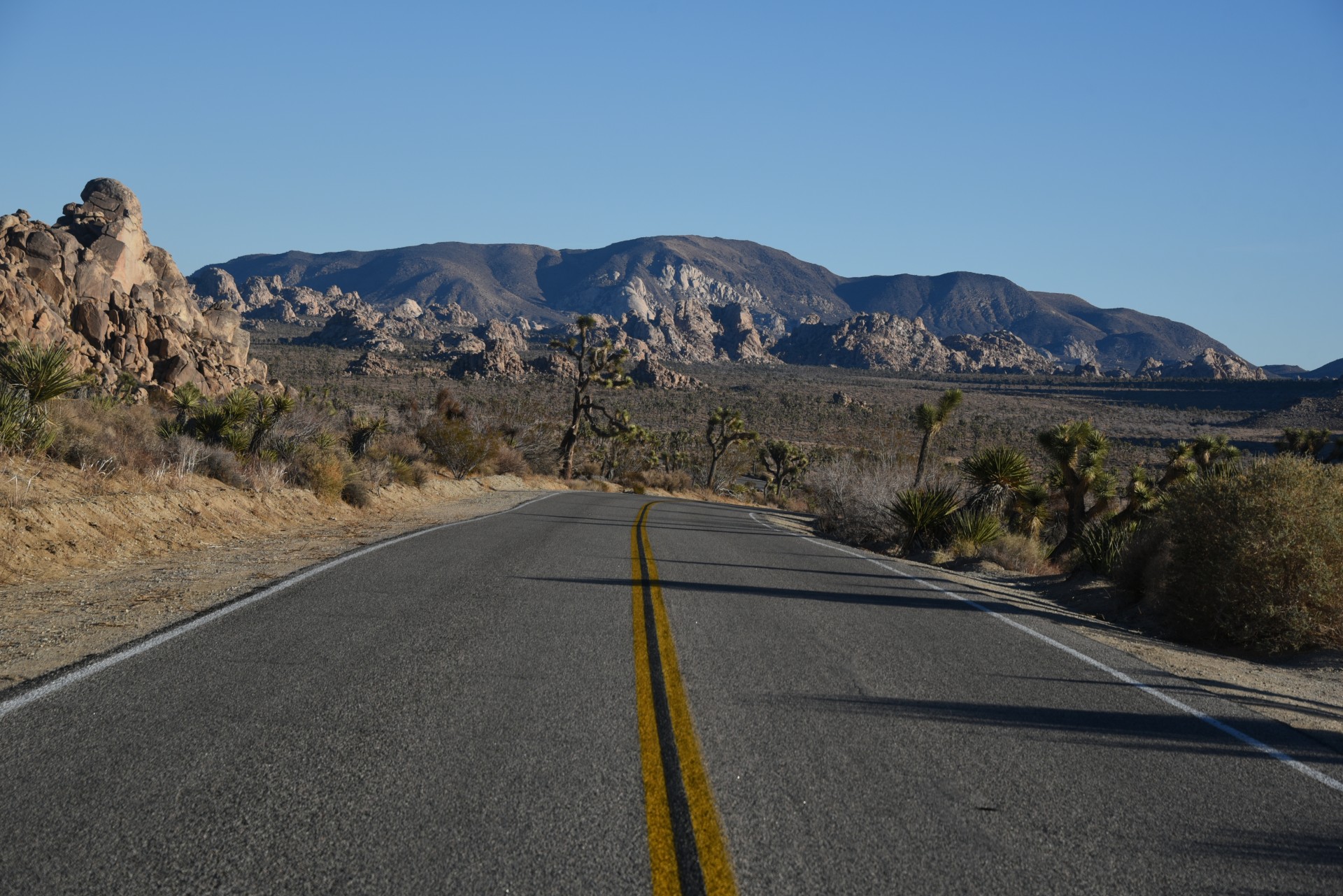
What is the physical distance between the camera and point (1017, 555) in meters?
17.3

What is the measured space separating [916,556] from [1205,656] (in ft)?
32.2

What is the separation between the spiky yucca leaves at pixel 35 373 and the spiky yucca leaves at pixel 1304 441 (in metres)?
37.6

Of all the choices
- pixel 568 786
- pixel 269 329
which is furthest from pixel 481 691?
pixel 269 329

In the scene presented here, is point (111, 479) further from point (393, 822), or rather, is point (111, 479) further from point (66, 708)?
point (393, 822)

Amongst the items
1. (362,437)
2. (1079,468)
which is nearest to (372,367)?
(362,437)

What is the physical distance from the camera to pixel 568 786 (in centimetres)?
396

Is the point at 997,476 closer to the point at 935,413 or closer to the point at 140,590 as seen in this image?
the point at 935,413

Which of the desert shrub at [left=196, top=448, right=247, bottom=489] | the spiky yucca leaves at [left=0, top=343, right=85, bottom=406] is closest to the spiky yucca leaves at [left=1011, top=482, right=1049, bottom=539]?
the desert shrub at [left=196, top=448, right=247, bottom=489]

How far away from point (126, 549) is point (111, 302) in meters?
43.3

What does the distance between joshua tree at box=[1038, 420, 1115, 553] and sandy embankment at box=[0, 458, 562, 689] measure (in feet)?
43.1

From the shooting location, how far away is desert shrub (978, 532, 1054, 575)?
55.8ft

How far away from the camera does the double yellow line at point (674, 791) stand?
3.23 m

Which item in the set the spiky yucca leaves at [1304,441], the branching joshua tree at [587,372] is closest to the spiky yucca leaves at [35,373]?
the branching joshua tree at [587,372]

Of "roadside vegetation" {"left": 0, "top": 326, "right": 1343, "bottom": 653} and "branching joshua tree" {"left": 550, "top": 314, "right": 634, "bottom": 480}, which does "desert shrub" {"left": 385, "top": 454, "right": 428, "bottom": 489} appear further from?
"branching joshua tree" {"left": 550, "top": 314, "right": 634, "bottom": 480}
